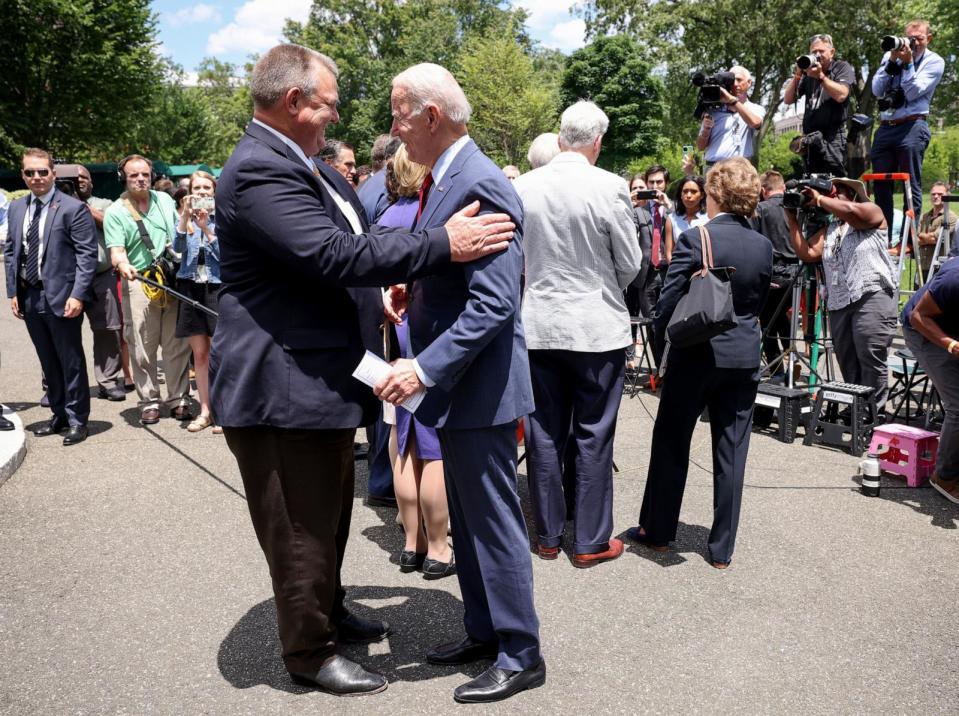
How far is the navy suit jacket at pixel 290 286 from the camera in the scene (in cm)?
262

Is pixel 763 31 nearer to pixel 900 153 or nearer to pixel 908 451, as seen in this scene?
pixel 900 153

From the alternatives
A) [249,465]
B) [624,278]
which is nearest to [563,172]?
[624,278]

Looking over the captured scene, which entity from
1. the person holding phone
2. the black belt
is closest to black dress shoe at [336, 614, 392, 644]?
the person holding phone

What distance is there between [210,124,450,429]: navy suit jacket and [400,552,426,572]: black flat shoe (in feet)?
4.65

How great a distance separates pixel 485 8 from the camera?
68875mm

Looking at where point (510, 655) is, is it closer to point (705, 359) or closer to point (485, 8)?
point (705, 359)

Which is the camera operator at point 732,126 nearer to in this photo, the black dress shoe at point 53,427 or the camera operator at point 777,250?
the camera operator at point 777,250

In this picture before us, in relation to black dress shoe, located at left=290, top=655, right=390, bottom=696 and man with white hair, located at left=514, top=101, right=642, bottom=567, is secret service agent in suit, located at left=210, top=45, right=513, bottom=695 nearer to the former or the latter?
black dress shoe, located at left=290, top=655, right=390, bottom=696

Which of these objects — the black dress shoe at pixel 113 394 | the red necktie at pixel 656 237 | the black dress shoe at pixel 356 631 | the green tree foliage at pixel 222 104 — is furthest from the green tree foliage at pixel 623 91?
the black dress shoe at pixel 356 631

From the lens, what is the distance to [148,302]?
23.4 feet

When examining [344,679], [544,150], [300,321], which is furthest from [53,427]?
[300,321]

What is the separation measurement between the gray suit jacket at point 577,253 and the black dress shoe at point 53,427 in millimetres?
4576

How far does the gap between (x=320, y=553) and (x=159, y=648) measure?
948mm

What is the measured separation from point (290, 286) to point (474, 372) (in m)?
0.68
